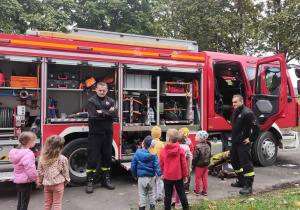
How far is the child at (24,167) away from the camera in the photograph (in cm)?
340

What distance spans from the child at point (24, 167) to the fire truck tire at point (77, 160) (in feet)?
5.44

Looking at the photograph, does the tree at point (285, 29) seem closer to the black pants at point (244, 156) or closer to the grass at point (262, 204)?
the black pants at point (244, 156)

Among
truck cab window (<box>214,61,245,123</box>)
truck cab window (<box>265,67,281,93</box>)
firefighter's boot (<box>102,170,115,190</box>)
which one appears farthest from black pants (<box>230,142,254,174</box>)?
firefighter's boot (<box>102,170,115,190</box>)

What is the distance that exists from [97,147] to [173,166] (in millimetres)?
1860

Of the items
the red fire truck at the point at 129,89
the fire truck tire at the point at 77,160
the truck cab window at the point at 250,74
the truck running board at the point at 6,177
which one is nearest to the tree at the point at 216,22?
the truck cab window at the point at 250,74

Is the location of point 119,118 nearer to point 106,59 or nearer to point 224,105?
point 106,59

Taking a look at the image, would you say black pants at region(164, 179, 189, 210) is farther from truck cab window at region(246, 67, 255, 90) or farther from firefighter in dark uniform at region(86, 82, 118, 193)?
truck cab window at region(246, 67, 255, 90)

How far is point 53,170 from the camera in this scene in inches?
131

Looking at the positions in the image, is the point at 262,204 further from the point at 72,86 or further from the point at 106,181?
the point at 72,86

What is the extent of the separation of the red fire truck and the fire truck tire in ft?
0.06

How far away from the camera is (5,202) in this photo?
4.54m

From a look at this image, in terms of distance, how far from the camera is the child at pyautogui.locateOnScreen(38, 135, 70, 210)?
3322 millimetres

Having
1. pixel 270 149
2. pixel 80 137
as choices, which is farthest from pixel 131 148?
pixel 270 149

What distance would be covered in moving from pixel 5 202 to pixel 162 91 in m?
3.71
